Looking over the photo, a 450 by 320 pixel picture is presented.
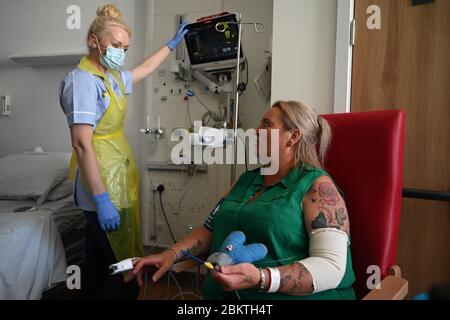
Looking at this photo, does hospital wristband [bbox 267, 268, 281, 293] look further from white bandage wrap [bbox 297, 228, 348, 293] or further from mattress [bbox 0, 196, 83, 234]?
mattress [bbox 0, 196, 83, 234]

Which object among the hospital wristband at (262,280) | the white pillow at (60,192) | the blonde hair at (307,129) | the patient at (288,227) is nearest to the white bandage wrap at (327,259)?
the patient at (288,227)

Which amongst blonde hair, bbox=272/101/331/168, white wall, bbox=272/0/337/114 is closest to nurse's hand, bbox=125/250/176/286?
blonde hair, bbox=272/101/331/168

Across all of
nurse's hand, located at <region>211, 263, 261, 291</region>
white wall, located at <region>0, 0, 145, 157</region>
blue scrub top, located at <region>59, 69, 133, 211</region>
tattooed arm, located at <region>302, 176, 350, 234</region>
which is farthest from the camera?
white wall, located at <region>0, 0, 145, 157</region>

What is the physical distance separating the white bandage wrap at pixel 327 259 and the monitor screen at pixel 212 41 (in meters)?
1.28

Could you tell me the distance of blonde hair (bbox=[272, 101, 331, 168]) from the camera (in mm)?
1080

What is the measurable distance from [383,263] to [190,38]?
5.08ft

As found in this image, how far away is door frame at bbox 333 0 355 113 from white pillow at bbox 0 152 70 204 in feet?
5.81

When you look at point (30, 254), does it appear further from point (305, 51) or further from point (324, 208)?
point (305, 51)

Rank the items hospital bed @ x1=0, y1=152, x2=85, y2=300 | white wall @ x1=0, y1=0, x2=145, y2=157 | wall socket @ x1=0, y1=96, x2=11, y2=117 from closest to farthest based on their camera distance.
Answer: hospital bed @ x1=0, y1=152, x2=85, y2=300 < white wall @ x1=0, y1=0, x2=145, y2=157 < wall socket @ x1=0, y1=96, x2=11, y2=117

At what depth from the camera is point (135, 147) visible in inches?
92.2

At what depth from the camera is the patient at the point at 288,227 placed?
0.80 metres

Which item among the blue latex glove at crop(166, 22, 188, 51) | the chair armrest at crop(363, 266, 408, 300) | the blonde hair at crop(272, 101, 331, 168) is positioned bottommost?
the chair armrest at crop(363, 266, 408, 300)

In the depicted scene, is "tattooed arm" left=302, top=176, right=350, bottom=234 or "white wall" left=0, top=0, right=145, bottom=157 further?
"white wall" left=0, top=0, right=145, bottom=157
